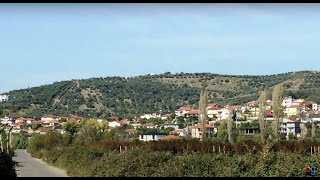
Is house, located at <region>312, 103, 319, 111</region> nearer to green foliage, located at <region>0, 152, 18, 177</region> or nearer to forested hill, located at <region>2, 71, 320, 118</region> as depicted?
forested hill, located at <region>2, 71, 320, 118</region>

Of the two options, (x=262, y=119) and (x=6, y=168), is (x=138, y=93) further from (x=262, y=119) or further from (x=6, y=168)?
(x=6, y=168)

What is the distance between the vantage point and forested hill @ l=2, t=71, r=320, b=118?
73.9m

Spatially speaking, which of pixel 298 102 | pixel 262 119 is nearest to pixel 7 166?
pixel 262 119

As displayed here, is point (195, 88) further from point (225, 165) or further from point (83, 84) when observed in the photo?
point (225, 165)

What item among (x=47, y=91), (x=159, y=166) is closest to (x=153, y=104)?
(x=47, y=91)

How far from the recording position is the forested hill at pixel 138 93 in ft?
242

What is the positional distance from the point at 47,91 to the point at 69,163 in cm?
5819

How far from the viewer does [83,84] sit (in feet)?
268

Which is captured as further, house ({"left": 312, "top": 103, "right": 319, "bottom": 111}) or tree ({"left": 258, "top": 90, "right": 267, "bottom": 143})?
house ({"left": 312, "top": 103, "right": 319, "bottom": 111})

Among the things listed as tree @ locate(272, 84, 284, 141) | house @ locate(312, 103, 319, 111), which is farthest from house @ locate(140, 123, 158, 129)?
tree @ locate(272, 84, 284, 141)

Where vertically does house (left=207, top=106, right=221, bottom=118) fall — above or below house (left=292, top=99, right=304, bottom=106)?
below

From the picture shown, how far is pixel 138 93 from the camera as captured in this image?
79.9 metres

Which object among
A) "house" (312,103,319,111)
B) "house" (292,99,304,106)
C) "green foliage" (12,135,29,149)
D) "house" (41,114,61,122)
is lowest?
"green foliage" (12,135,29,149)

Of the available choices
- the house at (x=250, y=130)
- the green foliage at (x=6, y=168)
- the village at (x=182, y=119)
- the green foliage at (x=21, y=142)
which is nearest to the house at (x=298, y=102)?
the village at (x=182, y=119)
